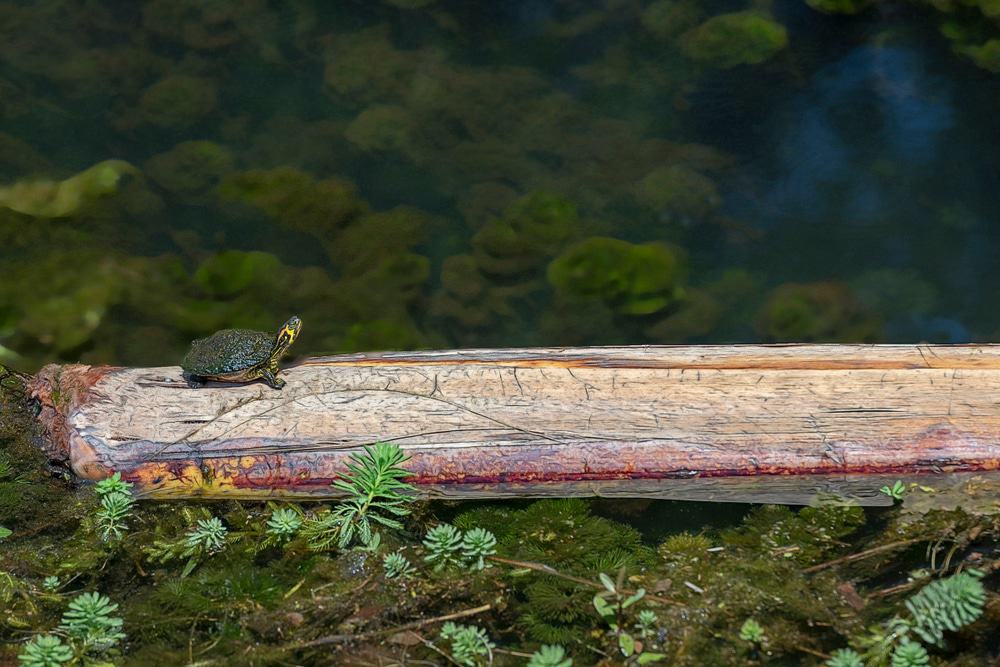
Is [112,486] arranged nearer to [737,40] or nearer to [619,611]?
[619,611]

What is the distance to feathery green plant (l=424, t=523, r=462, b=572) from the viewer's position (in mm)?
2834

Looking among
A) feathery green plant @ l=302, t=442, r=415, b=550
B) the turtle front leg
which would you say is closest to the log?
the turtle front leg

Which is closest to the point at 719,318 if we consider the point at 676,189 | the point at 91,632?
the point at 676,189

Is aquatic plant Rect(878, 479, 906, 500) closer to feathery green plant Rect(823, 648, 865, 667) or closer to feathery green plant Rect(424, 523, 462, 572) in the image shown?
feathery green plant Rect(823, 648, 865, 667)

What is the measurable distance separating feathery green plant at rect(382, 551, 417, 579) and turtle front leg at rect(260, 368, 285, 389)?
928 millimetres

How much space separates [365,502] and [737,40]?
447 centimetres

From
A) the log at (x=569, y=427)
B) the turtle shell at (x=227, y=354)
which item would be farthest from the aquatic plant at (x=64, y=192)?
the turtle shell at (x=227, y=354)

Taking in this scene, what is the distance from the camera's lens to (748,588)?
274 cm

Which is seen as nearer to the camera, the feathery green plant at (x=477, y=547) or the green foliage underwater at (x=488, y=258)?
the green foliage underwater at (x=488, y=258)

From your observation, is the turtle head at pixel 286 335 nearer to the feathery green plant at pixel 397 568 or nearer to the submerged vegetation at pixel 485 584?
the submerged vegetation at pixel 485 584

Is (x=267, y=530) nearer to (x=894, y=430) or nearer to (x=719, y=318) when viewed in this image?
(x=894, y=430)

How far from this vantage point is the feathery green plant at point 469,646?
2.52 meters

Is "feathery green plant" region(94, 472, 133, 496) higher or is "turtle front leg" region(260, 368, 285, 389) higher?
"turtle front leg" region(260, 368, 285, 389)

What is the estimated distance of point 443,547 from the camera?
2.84 metres
